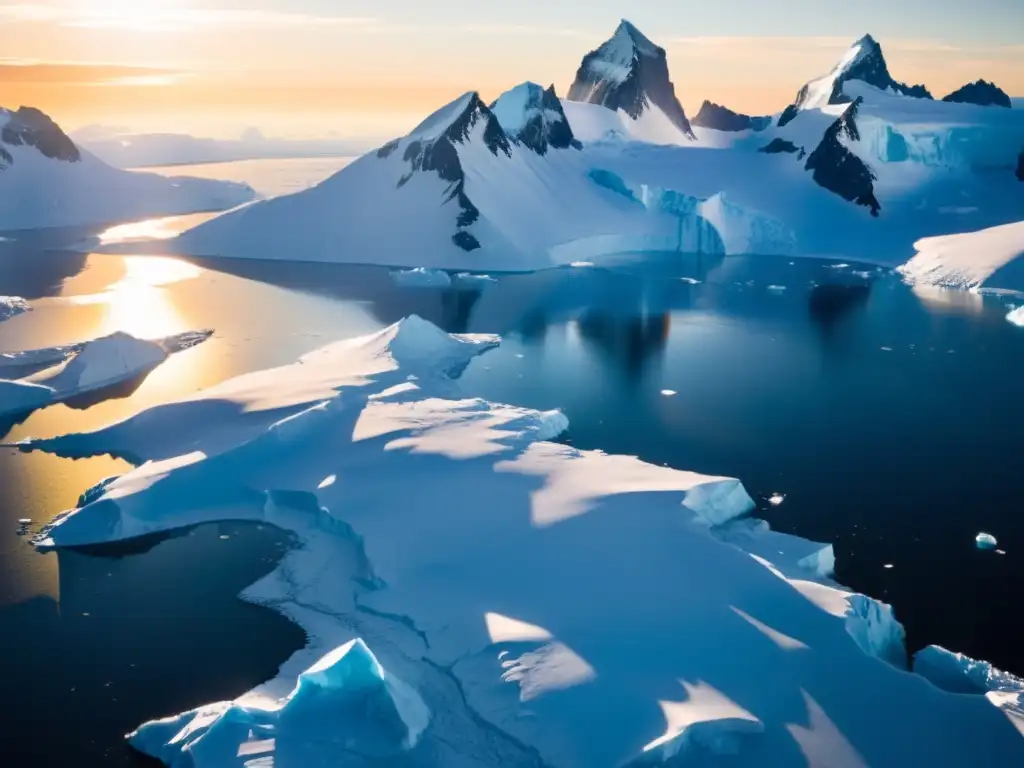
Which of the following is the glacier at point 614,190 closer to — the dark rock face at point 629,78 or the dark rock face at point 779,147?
the dark rock face at point 779,147

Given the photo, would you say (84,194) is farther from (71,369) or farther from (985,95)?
(985,95)

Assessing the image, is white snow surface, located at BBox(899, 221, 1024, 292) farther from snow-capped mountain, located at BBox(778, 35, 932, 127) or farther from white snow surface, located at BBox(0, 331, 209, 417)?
white snow surface, located at BBox(0, 331, 209, 417)

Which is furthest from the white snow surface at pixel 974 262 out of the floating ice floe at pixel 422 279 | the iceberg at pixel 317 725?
the iceberg at pixel 317 725

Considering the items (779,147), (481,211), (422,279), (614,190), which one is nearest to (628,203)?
(614,190)

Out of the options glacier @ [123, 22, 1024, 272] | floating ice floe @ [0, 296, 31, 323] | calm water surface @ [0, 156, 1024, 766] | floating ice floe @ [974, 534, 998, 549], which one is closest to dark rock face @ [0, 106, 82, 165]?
glacier @ [123, 22, 1024, 272]

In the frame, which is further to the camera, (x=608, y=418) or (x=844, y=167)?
(x=844, y=167)

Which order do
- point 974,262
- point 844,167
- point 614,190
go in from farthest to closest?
point 614,190, point 844,167, point 974,262

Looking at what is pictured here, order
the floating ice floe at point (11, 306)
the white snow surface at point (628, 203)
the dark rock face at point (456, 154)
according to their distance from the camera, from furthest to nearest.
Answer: the white snow surface at point (628, 203) → the dark rock face at point (456, 154) → the floating ice floe at point (11, 306)
